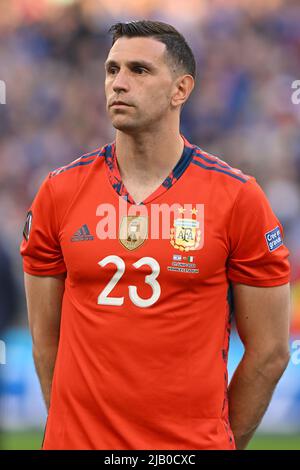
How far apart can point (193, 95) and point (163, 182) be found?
570cm

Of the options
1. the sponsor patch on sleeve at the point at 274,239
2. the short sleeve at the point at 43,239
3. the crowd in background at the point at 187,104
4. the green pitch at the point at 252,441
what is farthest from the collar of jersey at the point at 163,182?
the crowd in background at the point at 187,104

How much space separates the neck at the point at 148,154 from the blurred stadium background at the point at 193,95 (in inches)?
180

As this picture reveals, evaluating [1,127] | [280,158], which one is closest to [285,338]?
[280,158]

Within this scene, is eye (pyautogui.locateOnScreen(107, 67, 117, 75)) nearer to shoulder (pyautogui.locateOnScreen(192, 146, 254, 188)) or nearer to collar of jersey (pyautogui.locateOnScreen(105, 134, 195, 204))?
collar of jersey (pyautogui.locateOnScreen(105, 134, 195, 204))

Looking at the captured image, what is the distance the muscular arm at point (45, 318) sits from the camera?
126 inches

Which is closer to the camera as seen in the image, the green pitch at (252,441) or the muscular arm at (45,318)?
the muscular arm at (45,318)

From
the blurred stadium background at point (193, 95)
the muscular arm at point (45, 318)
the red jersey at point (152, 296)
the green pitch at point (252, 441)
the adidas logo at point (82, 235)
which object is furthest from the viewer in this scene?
the blurred stadium background at point (193, 95)

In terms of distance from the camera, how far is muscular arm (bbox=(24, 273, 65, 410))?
320 centimetres

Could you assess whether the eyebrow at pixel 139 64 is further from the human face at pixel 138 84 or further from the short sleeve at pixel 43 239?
the short sleeve at pixel 43 239

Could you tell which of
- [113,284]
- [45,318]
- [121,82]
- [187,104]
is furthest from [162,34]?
[187,104]

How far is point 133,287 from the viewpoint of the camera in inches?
114

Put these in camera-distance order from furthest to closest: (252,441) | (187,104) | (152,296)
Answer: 1. (187,104)
2. (252,441)
3. (152,296)

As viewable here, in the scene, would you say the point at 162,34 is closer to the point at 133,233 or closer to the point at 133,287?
the point at 133,233

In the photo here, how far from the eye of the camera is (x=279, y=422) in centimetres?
641
